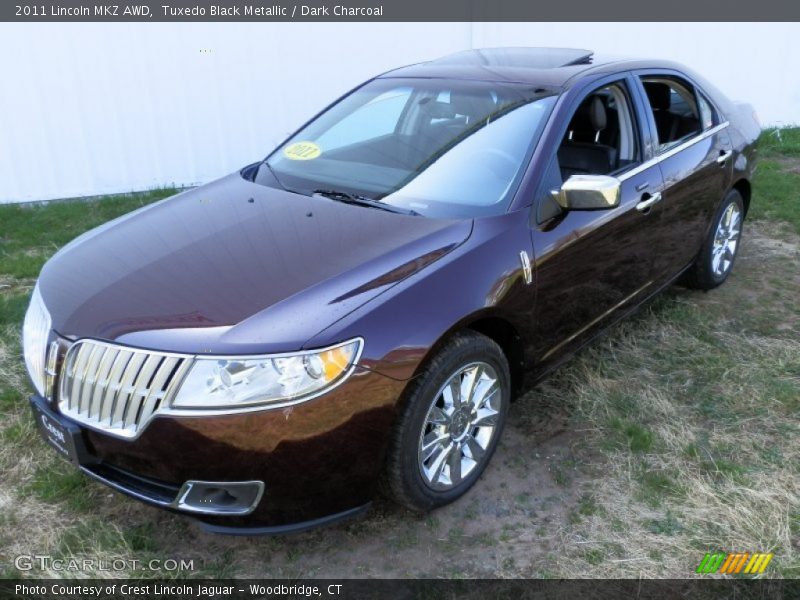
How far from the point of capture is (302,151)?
3510 millimetres

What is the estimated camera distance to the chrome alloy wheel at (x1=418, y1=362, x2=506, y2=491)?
8.33 ft

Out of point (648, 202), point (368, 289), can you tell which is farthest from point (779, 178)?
point (368, 289)

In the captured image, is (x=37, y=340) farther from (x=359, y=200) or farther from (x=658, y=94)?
(x=658, y=94)

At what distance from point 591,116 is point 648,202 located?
1.71 feet

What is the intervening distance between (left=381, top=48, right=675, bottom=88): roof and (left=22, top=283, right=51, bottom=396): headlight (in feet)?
7.10

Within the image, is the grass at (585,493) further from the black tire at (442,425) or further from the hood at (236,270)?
the hood at (236,270)

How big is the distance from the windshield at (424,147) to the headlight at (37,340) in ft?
3.90

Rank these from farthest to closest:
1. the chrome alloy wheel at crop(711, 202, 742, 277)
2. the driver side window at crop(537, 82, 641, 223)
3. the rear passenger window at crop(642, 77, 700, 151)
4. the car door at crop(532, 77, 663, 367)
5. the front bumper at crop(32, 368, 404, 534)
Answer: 1. the chrome alloy wheel at crop(711, 202, 742, 277)
2. the rear passenger window at crop(642, 77, 700, 151)
3. the driver side window at crop(537, 82, 641, 223)
4. the car door at crop(532, 77, 663, 367)
5. the front bumper at crop(32, 368, 404, 534)

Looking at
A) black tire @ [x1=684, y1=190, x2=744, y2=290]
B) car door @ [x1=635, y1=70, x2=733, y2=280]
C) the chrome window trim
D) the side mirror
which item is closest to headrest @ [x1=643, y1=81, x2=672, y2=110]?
car door @ [x1=635, y1=70, x2=733, y2=280]

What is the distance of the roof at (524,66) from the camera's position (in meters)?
3.31

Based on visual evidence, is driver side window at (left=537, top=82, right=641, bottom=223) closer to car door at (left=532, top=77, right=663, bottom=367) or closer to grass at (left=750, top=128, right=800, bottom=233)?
car door at (left=532, top=77, right=663, bottom=367)

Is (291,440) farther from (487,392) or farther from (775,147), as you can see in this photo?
(775,147)
